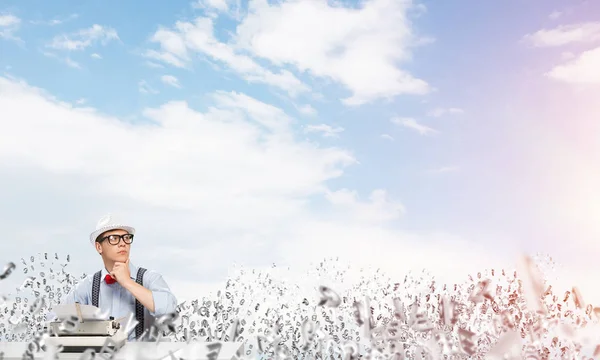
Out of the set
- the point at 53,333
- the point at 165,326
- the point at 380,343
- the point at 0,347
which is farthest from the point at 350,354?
the point at 0,347

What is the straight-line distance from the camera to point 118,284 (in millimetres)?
3732

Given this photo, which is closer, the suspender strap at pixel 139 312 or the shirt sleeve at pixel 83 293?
the suspender strap at pixel 139 312

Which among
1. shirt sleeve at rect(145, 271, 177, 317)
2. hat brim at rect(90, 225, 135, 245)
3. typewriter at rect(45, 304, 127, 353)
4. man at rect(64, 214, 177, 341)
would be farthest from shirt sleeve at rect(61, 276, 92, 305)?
typewriter at rect(45, 304, 127, 353)

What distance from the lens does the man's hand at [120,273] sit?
336 cm

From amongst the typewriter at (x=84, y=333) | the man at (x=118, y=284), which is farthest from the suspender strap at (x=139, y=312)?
the typewriter at (x=84, y=333)

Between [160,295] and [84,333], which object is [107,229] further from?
[84,333]

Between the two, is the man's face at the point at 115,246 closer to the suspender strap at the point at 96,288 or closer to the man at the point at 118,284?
the man at the point at 118,284

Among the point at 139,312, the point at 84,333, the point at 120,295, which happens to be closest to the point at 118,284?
the point at 120,295

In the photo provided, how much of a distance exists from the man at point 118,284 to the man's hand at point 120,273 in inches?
2.4

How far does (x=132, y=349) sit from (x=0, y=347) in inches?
24.2

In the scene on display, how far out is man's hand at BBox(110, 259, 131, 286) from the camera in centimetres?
336

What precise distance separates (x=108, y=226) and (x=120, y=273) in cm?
36

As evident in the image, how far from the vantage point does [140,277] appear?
12.1 ft

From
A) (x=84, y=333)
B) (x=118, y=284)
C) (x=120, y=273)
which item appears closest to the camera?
(x=84, y=333)
